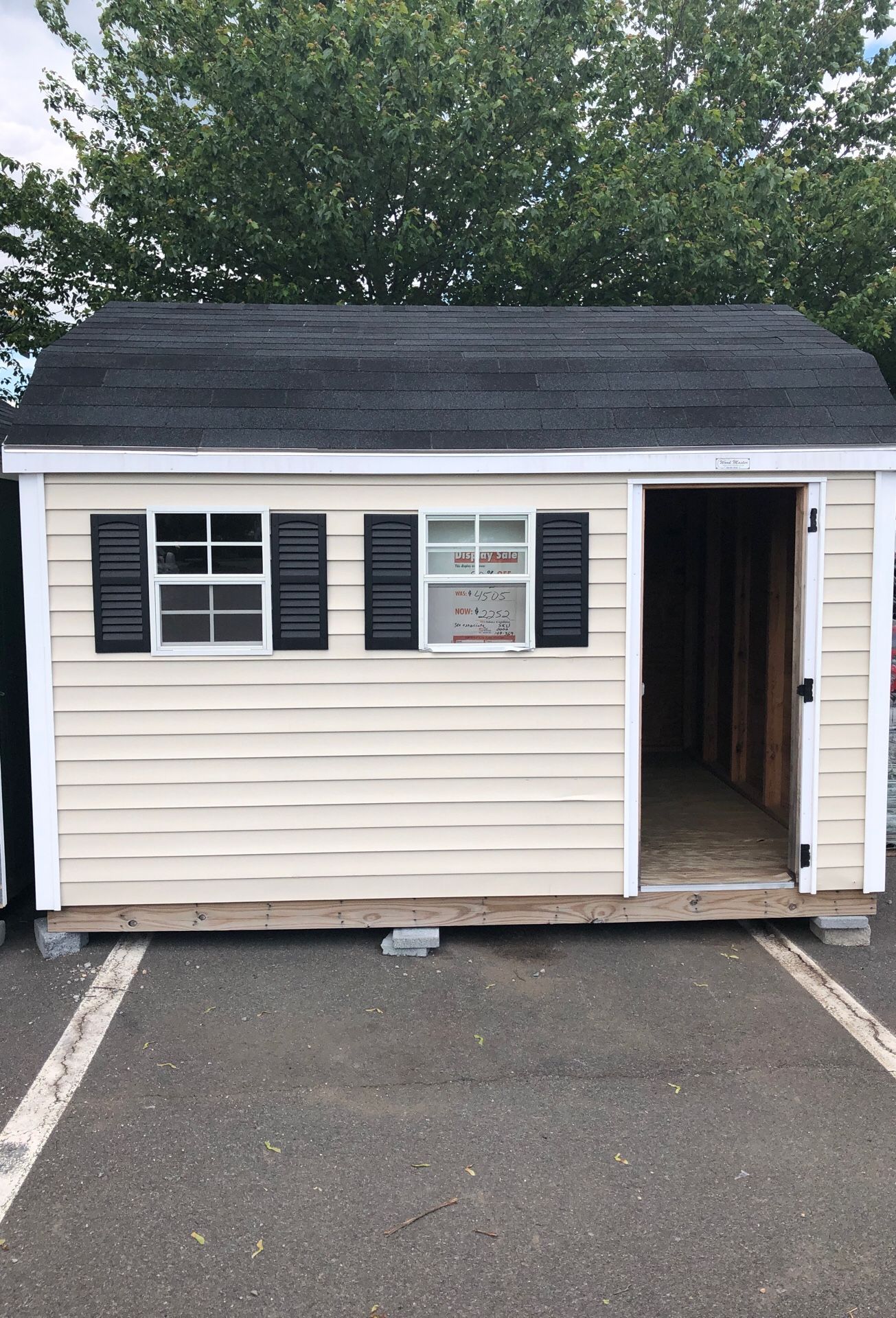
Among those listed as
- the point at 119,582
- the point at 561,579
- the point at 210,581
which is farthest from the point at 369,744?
the point at 119,582

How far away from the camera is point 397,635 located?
497cm

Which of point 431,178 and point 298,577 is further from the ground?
point 431,178

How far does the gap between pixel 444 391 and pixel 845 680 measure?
266 cm

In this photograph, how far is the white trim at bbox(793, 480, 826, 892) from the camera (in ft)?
16.4

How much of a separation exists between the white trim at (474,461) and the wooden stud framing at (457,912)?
7.43 feet


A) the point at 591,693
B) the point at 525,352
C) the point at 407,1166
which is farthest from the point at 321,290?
the point at 407,1166

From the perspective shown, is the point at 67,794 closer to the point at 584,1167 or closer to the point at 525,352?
the point at 584,1167

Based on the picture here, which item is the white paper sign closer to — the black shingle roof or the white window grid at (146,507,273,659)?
the black shingle roof

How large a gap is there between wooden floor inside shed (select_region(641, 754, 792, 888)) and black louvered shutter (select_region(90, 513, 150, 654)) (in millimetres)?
3045

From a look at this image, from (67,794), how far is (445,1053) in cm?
239

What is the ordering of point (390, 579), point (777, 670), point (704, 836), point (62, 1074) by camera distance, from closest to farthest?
1. point (62, 1074)
2. point (390, 579)
3. point (704, 836)
4. point (777, 670)

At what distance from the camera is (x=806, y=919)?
546 cm

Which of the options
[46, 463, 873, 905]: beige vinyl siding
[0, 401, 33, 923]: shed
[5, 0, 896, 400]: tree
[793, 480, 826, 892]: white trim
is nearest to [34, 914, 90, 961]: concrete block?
[46, 463, 873, 905]: beige vinyl siding

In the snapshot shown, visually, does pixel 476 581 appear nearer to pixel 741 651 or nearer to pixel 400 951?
pixel 400 951
